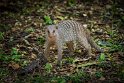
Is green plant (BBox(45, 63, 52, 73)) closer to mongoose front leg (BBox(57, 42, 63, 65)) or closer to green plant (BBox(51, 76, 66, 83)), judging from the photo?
mongoose front leg (BBox(57, 42, 63, 65))

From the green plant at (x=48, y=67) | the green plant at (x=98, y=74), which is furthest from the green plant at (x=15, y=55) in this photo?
the green plant at (x=98, y=74)

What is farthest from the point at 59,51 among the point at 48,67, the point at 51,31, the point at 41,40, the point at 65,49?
the point at 41,40

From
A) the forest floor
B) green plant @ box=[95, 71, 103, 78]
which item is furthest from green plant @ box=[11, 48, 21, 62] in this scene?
green plant @ box=[95, 71, 103, 78]

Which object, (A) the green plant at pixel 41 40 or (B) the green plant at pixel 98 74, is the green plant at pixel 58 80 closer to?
(B) the green plant at pixel 98 74

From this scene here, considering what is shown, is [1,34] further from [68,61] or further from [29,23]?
[68,61]

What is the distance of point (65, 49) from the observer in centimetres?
911

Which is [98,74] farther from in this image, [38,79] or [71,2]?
[71,2]

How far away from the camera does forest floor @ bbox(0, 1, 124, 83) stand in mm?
7494

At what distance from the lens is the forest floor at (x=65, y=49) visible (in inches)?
295

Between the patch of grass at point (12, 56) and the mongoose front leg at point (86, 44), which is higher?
the mongoose front leg at point (86, 44)

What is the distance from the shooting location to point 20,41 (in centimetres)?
973

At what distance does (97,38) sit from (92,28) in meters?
0.86

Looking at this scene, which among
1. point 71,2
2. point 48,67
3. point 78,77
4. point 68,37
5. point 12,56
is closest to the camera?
point 78,77

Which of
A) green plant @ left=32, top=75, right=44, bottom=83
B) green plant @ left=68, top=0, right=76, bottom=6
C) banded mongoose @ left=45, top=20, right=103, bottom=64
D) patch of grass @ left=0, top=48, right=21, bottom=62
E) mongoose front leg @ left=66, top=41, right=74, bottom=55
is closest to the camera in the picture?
green plant @ left=32, top=75, right=44, bottom=83
